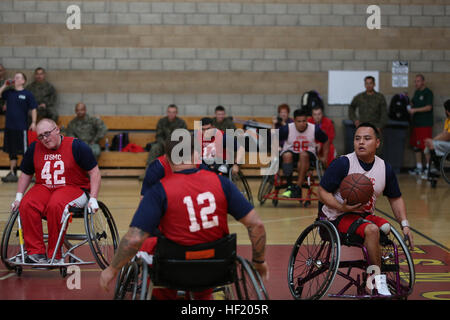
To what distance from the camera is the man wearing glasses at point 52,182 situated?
4.89 meters

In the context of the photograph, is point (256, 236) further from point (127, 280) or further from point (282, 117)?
point (282, 117)

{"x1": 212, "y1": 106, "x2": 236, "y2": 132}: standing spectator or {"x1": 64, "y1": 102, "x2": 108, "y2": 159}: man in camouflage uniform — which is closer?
{"x1": 212, "y1": 106, "x2": 236, "y2": 132}: standing spectator

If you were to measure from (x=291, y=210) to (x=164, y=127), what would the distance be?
3.92 m

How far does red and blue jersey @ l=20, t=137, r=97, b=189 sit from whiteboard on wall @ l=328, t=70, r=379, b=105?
26.6ft

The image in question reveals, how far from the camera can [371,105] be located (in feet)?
38.6

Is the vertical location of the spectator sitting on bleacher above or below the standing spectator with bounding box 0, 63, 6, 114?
below

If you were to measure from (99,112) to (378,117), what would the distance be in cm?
500

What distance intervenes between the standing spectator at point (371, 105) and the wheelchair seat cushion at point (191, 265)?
881 centimetres

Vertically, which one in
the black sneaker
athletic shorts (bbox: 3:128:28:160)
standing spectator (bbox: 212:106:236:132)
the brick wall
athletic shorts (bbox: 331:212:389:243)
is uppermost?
the brick wall

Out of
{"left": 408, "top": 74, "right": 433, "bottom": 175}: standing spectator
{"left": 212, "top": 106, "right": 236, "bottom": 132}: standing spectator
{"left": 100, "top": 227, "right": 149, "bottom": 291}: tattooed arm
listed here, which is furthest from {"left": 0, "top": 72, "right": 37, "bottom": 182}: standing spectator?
{"left": 100, "top": 227, "right": 149, "bottom": 291}: tattooed arm

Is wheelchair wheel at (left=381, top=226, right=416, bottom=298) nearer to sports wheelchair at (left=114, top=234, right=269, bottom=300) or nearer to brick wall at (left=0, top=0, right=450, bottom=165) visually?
sports wheelchair at (left=114, top=234, right=269, bottom=300)

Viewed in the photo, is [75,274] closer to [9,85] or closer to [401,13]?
[9,85]

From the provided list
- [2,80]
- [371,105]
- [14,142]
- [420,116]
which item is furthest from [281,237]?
[2,80]

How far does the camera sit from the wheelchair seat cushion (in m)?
3.23
